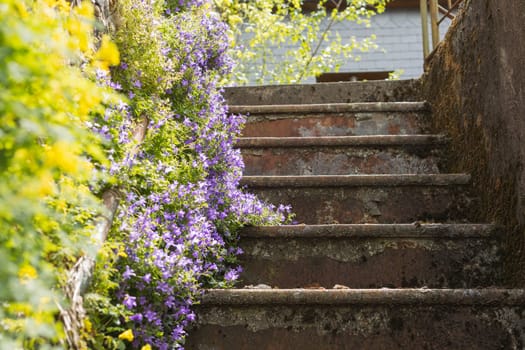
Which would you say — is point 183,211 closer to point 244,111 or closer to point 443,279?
point 443,279

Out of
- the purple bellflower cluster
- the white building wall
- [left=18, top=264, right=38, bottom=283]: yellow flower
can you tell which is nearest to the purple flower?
the purple bellflower cluster

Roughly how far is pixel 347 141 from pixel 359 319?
1.47m

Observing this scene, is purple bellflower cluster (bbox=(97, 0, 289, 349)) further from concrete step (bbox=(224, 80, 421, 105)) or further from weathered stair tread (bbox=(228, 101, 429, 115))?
concrete step (bbox=(224, 80, 421, 105))

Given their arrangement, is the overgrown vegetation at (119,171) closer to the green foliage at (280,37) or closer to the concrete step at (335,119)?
the concrete step at (335,119)

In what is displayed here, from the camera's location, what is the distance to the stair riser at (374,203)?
10.0 feet

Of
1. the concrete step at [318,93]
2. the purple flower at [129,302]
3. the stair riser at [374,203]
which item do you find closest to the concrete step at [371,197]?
the stair riser at [374,203]

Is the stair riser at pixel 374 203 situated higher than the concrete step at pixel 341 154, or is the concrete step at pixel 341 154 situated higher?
the concrete step at pixel 341 154

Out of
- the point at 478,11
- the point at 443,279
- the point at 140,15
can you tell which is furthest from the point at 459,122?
the point at 140,15

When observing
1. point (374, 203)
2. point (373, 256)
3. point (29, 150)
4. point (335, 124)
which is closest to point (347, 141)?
point (335, 124)

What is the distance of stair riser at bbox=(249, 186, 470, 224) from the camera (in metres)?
3.06

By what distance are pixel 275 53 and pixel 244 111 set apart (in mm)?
6024

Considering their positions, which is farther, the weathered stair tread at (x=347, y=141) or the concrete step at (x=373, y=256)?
the weathered stair tread at (x=347, y=141)

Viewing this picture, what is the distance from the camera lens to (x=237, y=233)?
2721mm

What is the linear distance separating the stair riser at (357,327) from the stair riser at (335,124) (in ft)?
5.95
